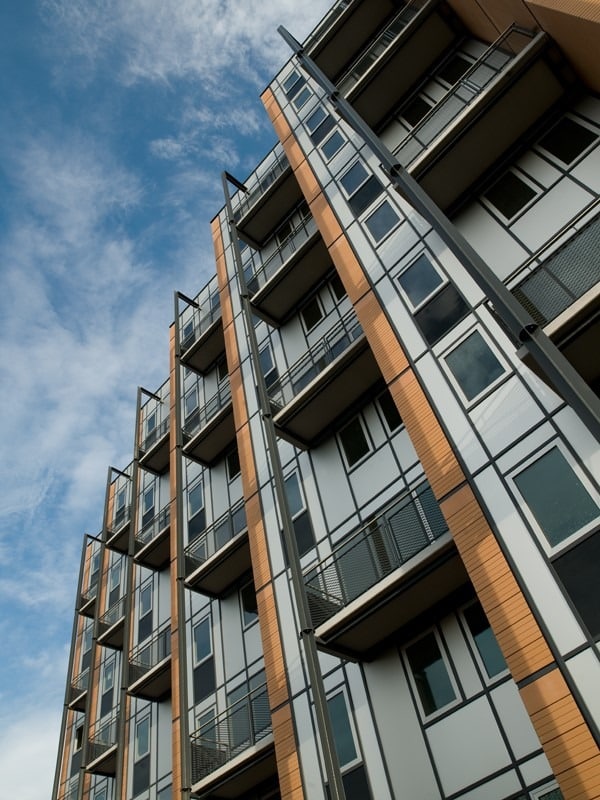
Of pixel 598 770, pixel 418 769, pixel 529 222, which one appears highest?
pixel 529 222

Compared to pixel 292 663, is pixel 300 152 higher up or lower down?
higher up

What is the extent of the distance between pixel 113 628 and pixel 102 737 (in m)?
3.84

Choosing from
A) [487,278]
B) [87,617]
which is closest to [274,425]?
[487,278]

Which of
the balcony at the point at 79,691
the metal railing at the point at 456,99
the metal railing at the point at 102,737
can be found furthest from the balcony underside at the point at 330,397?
the balcony at the point at 79,691

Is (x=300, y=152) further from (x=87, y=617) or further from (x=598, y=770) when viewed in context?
(x=87, y=617)

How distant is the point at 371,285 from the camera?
15.8 metres

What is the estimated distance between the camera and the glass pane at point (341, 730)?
498 inches

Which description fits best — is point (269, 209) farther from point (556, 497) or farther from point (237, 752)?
point (237, 752)

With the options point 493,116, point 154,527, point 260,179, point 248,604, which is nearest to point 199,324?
point 260,179

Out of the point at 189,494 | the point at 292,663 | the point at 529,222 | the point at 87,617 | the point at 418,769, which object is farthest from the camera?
the point at 87,617

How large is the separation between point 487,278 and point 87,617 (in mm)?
29291

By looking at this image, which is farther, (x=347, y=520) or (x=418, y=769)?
(x=347, y=520)

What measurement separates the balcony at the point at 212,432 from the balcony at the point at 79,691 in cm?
1181

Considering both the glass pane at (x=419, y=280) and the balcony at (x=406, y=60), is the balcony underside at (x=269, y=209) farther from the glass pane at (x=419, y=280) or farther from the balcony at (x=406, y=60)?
the glass pane at (x=419, y=280)
